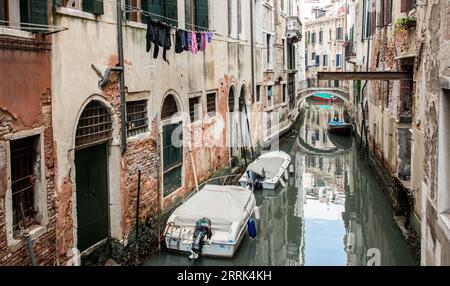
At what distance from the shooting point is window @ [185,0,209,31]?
11719 millimetres

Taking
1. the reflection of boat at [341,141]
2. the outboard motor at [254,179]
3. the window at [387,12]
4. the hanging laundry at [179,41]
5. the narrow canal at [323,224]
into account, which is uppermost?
the window at [387,12]

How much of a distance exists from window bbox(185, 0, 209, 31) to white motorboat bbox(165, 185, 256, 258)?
411cm

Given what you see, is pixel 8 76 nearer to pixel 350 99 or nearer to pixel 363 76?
pixel 363 76

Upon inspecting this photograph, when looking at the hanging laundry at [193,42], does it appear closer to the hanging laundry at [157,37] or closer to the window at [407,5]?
the hanging laundry at [157,37]

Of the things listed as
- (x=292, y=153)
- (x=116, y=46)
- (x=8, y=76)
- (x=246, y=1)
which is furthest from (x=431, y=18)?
(x=292, y=153)

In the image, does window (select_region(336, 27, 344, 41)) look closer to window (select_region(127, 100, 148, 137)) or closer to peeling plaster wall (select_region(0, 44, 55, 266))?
window (select_region(127, 100, 148, 137))

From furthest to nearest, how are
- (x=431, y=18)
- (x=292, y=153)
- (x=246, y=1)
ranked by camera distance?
(x=292, y=153)
(x=246, y=1)
(x=431, y=18)

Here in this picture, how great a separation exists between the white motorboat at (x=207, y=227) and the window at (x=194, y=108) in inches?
105

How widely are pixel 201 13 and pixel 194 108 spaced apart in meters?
2.18

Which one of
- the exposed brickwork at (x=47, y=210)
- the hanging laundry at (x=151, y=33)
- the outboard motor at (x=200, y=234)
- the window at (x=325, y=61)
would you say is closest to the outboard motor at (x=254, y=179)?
the outboard motor at (x=200, y=234)

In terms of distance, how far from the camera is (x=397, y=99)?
1225 cm

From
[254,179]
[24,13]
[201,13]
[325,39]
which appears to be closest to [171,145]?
[201,13]

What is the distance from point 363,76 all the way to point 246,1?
7.99m

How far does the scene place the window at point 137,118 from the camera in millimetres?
8727
